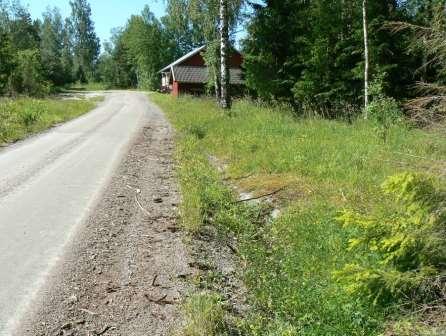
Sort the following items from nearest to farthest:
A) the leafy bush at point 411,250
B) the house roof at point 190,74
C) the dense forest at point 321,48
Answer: the leafy bush at point 411,250
the dense forest at point 321,48
the house roof at point 190,74

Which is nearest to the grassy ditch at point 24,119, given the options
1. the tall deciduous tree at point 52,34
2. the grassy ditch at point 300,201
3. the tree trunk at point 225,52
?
the grassy ditch at point 300,201

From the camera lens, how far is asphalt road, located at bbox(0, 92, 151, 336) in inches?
194

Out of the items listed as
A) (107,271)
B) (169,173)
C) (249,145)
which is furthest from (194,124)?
(107,271)

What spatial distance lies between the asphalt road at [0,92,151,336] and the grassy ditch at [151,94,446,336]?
5.37ft

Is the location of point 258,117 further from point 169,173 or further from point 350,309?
point 350,309

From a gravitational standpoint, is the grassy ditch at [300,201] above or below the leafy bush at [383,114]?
below

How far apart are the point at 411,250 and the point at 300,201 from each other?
12.0 feet

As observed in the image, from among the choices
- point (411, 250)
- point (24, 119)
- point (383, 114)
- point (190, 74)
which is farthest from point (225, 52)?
point (190, 74)

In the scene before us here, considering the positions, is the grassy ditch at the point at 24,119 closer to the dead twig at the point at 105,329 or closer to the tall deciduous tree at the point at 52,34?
the dead twig at the point at 105,329

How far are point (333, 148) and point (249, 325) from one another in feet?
22.4

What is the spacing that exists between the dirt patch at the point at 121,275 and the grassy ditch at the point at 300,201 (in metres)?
0.47

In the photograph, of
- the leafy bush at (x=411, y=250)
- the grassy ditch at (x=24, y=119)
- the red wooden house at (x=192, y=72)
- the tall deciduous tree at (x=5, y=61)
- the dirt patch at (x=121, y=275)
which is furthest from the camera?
the red wooden house at (x=192, y=72)

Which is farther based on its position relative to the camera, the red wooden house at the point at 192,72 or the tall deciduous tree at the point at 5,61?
the red wooden house at the point at 192,72

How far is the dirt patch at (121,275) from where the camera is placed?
4.17 m
